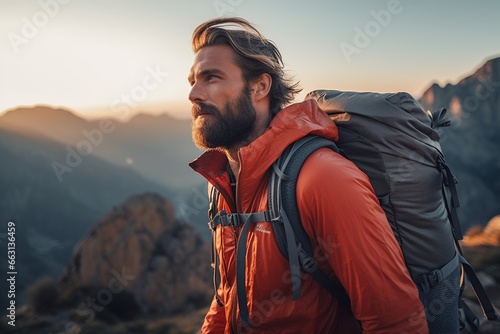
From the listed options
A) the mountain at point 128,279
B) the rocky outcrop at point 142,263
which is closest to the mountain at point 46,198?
the rocky outcrop at point 142,263

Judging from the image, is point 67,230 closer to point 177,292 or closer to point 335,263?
point 177,292

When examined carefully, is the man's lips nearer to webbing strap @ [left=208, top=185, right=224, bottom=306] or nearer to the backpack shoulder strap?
webbing strap @ [left=208, top=185, right=224, bottom=306]

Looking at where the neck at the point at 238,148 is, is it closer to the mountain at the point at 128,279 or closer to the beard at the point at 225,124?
the beard at the point at 225,124

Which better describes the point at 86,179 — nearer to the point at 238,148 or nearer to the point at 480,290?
the point at 238,148

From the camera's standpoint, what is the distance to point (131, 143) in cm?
17262

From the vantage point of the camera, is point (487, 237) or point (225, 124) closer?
point (225, 124)

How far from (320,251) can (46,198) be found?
11731cm

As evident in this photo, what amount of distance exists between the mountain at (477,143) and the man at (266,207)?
10072 cm

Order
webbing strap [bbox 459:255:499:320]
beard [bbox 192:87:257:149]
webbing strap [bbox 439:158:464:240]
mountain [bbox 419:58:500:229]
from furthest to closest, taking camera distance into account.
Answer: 1. mountain [bbox 419:58:500:229]
2. beard [bbox 192:87:257:149]
3. webbing strap [bbox 459:255:499:320]
4. webbing strap [bbox 439:158:464:240]

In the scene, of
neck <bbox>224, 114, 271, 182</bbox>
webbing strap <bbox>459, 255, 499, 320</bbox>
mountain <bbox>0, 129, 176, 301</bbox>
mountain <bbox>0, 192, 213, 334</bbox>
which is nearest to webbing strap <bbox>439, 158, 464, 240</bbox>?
webbing strap <bbox>459, 255, 499, 320</bbox>

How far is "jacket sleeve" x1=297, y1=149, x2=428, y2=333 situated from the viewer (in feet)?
5.69

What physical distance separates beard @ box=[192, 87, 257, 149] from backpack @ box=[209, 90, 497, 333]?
2.09ft

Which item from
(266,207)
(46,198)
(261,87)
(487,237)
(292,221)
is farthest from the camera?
(46,198)

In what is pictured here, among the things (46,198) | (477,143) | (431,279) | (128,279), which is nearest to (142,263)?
(128,279)
